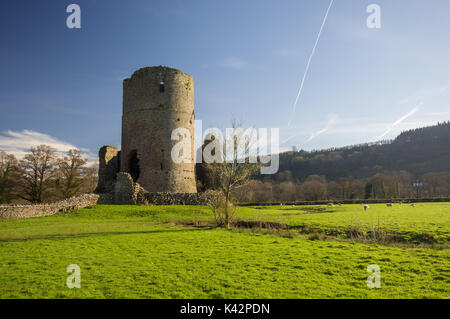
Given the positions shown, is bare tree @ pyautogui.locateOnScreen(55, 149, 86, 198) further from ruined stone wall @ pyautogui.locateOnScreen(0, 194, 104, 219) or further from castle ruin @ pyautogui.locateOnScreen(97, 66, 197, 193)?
ruined stone wall @ pyautogui.locateOnScreen(0, 194, 104, 219)

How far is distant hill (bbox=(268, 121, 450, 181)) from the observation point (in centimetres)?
9525

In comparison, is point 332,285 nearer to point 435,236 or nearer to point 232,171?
point 435,236

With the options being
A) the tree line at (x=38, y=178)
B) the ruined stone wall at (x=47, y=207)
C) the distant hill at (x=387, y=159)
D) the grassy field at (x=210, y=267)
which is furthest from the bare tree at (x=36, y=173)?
the distant hill at (x=387, y=159)

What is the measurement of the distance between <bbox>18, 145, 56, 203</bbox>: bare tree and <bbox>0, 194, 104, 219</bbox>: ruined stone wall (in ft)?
32.3

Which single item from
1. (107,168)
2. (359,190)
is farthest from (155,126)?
(359,190)

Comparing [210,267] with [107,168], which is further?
[107,168]

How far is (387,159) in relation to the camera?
339ft

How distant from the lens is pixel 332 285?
5.72 metres

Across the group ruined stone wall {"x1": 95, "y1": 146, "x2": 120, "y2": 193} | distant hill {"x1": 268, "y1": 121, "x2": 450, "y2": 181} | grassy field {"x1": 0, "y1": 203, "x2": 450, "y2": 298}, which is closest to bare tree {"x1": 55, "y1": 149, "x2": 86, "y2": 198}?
ruined stone wall {"x1": 95, "y1": 146, "x2": 120, "y2": 193}

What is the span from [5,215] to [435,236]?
22138 mm

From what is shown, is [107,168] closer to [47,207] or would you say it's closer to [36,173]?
[36,173]

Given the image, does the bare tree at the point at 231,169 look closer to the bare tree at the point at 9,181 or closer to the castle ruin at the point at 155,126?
the castle ruin at the point at 155,126

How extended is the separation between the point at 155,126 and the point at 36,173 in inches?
533
